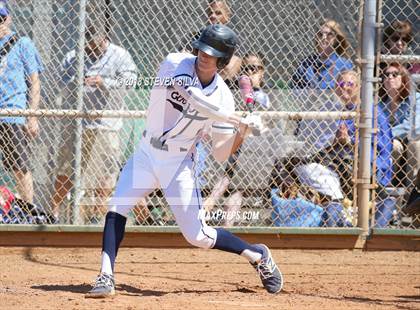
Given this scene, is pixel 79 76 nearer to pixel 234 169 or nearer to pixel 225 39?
pixel 234 169

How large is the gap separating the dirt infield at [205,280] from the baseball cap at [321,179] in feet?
1.57

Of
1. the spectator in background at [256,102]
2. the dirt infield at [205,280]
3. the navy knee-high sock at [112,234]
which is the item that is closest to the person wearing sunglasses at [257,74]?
the spectator in background at [256,102]

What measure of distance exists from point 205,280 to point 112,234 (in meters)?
1.03

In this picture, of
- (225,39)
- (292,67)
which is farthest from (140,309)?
(292,67)

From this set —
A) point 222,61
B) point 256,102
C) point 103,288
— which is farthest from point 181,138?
point 256,102

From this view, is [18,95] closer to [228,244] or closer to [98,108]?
[98,108]

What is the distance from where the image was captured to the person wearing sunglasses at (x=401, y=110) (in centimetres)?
700

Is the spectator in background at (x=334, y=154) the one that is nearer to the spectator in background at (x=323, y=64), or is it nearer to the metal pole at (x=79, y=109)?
the spectator in background at (x=323, y=64)

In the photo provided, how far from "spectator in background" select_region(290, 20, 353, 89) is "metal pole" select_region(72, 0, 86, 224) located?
1.66m

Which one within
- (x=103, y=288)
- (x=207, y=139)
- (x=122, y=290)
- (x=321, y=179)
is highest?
(x=207, y=139)

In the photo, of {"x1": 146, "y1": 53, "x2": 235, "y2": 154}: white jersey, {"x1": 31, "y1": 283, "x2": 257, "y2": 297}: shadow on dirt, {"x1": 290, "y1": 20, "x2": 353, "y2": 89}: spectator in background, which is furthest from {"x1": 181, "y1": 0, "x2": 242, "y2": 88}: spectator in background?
{"x1": 31, "y1": 283, "x2": 257, "y2": 297}: shadow on dirt

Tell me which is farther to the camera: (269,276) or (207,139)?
(207,139)

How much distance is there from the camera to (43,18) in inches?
273

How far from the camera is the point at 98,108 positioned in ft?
22.5
